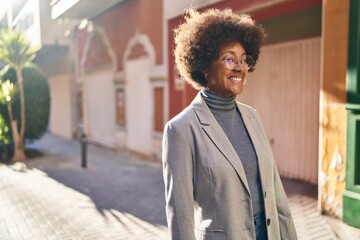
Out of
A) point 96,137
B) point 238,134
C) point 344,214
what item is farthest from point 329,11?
point 96,137

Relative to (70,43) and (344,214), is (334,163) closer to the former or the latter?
(344,214)

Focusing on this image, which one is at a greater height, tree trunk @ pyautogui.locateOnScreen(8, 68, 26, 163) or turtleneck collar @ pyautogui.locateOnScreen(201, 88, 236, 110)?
turtleneck collar @ pyautogui.locateOnScreen(201, 88, 236, 110)

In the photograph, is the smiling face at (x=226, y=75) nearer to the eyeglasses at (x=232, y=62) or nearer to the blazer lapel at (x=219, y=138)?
the eyeglasses at (x=232, y=62)

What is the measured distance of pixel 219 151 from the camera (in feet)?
6.37

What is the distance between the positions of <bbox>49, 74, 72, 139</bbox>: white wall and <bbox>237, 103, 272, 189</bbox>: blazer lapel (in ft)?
52.7

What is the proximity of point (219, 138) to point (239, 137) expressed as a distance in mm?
203

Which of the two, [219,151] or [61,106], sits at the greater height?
[219,151]

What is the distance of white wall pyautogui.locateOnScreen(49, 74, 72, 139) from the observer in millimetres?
17594

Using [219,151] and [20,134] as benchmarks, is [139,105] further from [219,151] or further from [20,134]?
[219,151]

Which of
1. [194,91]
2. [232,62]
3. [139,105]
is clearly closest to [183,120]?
[232,62]

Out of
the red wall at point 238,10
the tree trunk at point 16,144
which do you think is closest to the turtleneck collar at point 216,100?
the red wall at point 238,10

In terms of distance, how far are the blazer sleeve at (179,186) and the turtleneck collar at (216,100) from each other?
320 mm

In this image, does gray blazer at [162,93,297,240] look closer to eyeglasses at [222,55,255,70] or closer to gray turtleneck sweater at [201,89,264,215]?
gray turtleneck sweater at [201,89,264,215]

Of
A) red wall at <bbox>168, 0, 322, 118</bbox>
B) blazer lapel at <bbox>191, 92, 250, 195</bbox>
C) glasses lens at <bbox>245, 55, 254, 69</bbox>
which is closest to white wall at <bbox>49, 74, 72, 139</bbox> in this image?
red wall at <bbox>168, 0, 322, 118</bbox>
